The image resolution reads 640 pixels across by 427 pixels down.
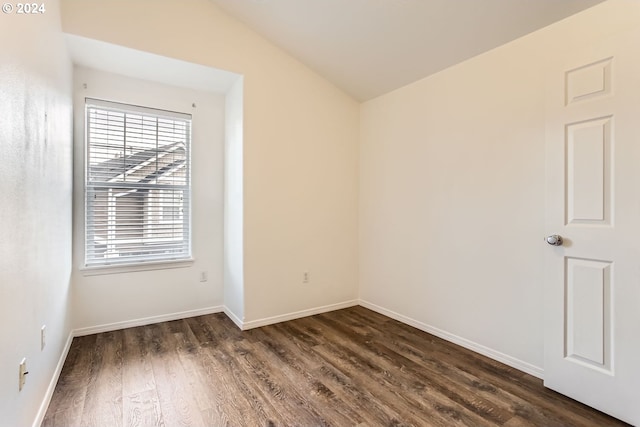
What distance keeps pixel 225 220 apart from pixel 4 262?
228cm

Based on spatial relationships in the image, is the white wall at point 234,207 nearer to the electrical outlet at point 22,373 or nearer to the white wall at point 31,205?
the white wall at point 31,205

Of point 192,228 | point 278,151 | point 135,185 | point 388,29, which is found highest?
point 388,29

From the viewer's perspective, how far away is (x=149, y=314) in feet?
10.4

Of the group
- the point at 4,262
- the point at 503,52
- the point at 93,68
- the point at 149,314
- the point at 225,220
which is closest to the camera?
the point at 4,262

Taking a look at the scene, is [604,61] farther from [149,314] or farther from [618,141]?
[149,314]

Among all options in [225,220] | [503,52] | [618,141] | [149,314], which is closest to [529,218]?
[618,141]

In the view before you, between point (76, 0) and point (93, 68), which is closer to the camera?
point (76, 0)

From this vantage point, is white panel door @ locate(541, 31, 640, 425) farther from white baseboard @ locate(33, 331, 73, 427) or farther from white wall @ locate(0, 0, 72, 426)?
white baseboard @ locate(33, 331, 73, 427)

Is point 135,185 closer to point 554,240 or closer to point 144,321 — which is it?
point 144,321

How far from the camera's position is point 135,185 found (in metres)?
3.12

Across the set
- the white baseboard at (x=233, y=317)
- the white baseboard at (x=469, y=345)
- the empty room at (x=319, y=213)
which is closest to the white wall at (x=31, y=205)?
the empty room at (x=319, y=213)

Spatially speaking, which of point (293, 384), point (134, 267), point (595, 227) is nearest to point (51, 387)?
point (134, 267)

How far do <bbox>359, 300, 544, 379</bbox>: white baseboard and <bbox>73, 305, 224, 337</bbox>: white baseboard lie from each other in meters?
1.89

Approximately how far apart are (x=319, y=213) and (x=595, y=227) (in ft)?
7.69
